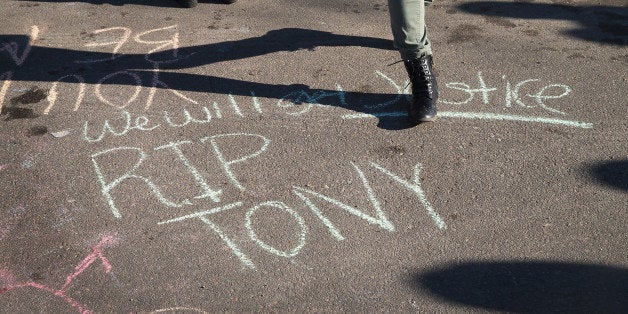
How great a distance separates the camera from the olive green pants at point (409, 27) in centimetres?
393

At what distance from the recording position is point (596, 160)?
3650 millimetres

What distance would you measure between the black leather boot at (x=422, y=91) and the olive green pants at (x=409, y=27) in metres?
0.06

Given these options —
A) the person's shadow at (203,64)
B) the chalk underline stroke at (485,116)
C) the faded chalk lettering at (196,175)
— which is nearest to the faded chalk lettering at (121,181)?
the faded chalk lettering at (196,175)

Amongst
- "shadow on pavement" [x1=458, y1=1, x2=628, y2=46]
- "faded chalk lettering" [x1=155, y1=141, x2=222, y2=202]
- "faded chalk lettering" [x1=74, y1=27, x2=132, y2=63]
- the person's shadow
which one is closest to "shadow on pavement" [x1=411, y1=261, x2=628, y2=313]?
"faded chalk lettering" [x1=155, y1=141, x2=222, y2=202]

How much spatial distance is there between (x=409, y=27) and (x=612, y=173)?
54.9 inches

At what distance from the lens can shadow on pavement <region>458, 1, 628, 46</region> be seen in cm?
495

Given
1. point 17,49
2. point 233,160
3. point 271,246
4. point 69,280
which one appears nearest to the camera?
point 69,280

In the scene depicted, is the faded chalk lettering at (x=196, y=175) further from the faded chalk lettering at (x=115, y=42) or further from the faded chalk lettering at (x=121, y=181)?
the faded chalk lettering at (x=115, y=42)

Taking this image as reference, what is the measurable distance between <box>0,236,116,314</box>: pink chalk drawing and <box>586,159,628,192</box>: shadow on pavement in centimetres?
252

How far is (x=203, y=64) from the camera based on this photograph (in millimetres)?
4809

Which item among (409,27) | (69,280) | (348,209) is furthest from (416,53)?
(69,280)

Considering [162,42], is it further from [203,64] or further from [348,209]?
[348,209]

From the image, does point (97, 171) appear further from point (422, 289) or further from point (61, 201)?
point (422, 289)

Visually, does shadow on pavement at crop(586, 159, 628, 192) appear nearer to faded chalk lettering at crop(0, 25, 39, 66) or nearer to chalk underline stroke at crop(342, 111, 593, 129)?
chalk underline stroke at crop(342, 111, 593, 129)
